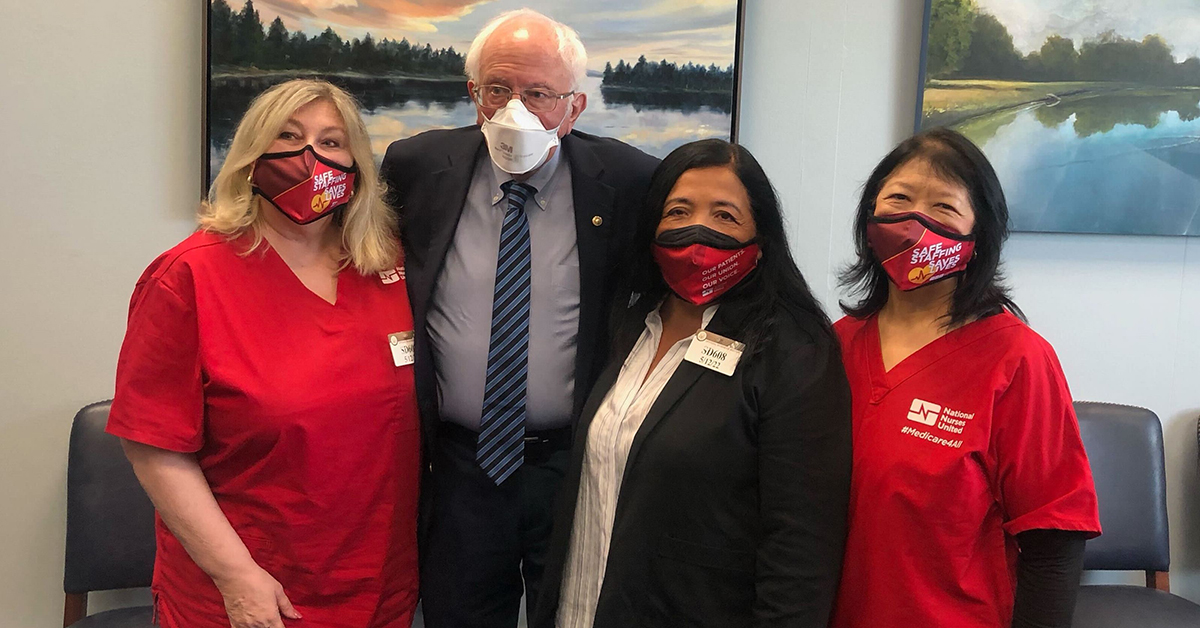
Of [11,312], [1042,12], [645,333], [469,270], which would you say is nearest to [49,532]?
[11,312]

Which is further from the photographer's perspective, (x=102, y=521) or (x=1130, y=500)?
(x=1130, y=500)

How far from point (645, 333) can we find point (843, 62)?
4.67 feet

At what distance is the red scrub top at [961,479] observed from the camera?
1.27 metres

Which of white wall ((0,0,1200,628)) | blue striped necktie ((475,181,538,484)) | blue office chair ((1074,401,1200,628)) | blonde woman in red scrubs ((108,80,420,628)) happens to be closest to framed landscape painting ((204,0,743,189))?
white wall ((0,0,1200,628))

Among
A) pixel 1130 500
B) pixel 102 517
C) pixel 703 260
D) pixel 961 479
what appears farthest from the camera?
pixel 1130 500

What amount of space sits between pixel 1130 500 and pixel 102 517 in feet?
10.2

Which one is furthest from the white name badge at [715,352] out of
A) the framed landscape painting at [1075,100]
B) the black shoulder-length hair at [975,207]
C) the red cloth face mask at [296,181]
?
the framed landscape painting at [1075,100]

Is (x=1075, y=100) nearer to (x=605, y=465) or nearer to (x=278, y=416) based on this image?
(x=605, y=465)

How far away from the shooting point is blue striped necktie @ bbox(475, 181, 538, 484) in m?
1.61

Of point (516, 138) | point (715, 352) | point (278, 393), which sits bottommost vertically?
point (278, 393)

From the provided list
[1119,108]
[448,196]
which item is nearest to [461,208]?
[448,196]

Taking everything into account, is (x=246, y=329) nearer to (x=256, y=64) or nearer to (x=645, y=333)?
(x=645, y=333)

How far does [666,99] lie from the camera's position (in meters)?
2.40

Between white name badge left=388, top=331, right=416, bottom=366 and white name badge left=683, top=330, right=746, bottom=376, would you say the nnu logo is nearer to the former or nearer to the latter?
white name badge left=683, top=330, right=746, bottom=376
